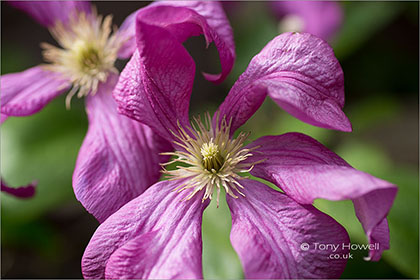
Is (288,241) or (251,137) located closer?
(288,241)

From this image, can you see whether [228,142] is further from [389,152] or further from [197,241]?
[389,152]

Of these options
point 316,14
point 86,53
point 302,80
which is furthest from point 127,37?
point 316,14

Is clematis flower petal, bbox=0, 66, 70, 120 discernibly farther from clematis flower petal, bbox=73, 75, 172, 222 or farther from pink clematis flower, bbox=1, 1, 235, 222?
clematis flower petal, bbox=73, 75, 172, 222

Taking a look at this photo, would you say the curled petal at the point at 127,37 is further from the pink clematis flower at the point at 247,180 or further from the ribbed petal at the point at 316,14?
the ribbed petal at the point at 316,14

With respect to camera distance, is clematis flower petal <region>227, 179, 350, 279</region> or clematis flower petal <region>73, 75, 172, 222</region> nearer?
clematis flower petal <region>227, 179, 350, 279</region>

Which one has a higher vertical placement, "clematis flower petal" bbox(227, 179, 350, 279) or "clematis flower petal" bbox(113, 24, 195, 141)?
"clematis flower petal" bbox(113, 24, 195, 141)

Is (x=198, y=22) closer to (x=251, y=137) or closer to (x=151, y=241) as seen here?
(x=151, y=241)

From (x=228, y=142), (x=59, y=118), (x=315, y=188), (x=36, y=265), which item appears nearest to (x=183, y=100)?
(x=228, y=142)

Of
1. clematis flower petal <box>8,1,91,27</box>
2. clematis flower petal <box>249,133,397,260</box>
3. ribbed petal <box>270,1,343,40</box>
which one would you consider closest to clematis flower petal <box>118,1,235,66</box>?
clematis flower petal <box>249,133,397,260</box>
